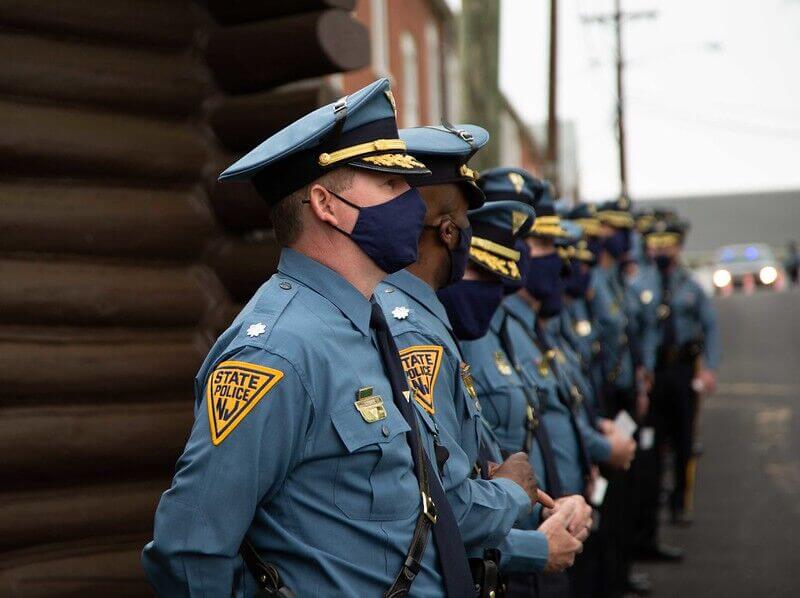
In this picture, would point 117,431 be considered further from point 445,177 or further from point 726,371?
point 726,371

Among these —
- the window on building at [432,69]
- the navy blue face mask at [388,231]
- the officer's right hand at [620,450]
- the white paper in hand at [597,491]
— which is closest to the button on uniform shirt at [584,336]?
the officer's right hand at [620,450]

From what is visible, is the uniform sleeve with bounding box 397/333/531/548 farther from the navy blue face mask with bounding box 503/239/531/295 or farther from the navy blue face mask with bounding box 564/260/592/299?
the navy blue face mask with bounding box 564/260/592/299

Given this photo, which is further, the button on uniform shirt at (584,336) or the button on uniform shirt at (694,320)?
the button on uniform shirt at (694,320)

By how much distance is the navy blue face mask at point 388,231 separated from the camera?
9.11 ft

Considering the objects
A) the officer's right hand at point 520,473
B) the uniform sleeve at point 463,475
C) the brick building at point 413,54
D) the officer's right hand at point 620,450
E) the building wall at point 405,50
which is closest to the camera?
the uniform sleeve at point 463,475

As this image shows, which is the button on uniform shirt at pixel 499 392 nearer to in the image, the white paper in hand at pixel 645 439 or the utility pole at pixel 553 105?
the white paper in hand at pixel 645 439

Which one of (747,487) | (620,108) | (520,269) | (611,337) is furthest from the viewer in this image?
(620,108)

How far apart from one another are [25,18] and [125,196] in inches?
31.1

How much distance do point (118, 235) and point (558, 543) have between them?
2.39 meters

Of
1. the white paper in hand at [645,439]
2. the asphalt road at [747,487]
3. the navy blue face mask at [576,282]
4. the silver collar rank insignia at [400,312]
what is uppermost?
the silver collar rank insignia at [400,312]

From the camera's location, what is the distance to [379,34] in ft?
58.9

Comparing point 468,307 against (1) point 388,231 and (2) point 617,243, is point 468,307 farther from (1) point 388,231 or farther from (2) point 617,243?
(2) point 617,243

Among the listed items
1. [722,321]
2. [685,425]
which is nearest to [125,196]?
[685,425]

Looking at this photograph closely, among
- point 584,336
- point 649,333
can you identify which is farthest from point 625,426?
point 649,333
